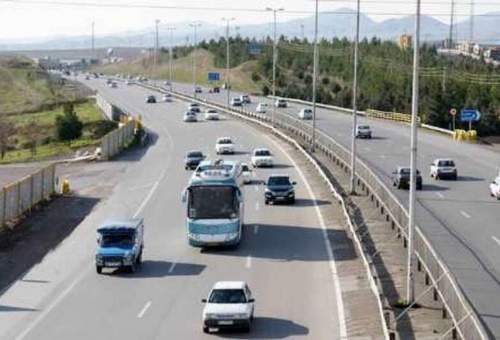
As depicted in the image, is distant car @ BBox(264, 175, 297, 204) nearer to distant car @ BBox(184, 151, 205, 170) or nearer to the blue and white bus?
the blue and white bus

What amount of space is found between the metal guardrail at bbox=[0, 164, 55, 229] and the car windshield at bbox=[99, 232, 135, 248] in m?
9.87

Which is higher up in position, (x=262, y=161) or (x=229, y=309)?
(x=229, y=309)

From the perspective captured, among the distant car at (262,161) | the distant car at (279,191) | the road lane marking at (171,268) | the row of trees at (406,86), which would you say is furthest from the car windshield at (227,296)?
the row of trees at (406,86)

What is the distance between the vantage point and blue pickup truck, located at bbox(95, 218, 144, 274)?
33.5 metres

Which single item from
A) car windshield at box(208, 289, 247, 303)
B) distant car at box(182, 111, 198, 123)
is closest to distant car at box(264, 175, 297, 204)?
car windshield at box(208, 289, 247, 303)

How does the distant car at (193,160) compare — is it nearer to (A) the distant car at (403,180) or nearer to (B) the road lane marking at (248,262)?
(A) the distant car at (403,180)

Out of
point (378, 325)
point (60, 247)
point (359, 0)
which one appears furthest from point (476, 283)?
point (359, 0)

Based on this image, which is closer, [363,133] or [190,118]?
[363,133]

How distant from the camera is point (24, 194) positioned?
47062mm

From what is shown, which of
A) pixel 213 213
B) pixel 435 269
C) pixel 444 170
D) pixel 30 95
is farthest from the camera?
pixel 30 95

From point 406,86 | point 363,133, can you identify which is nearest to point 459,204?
point 363,133

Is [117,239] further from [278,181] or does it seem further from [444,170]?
[444,170]

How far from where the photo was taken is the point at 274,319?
27.2 metres

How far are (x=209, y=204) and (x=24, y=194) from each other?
12.9m
